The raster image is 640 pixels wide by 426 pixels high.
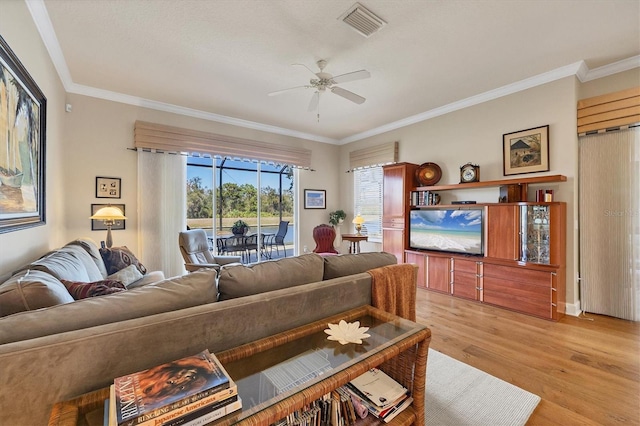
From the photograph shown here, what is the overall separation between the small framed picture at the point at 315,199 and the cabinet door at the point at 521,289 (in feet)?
11.2

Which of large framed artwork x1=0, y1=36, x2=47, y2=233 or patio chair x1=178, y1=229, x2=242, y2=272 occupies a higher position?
large framed artwork x1=0, y1=36, x2=47, y2=233

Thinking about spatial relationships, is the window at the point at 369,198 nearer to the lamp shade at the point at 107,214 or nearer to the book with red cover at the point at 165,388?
the lamp shade at the point at 107,214

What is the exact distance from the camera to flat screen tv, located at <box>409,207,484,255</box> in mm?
3680

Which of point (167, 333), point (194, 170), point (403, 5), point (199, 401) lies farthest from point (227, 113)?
point (199, 401)

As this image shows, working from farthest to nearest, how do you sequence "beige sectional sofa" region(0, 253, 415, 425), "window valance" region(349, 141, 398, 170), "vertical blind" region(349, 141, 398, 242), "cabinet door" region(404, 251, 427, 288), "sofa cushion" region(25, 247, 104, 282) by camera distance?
1. "vertical blind" region(349, 141, 398, 242)
2. "window valance" region(349, 141, 398, 170)
3. "cabinet door" region(404, 251, 427, 288)
4. "sofa cushion" region(25, 247, 104, 282)
5. "beige sectional sofa" region(0, 253, 415, 425)

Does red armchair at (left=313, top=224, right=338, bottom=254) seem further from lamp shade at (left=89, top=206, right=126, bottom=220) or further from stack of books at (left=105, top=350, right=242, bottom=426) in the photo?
stack of books at (left=105, top=350, right=242, bottom=426)

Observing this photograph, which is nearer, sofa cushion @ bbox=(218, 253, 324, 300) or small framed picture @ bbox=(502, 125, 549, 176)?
sofa cushion @ bbox=(218, 253, 324, 300)

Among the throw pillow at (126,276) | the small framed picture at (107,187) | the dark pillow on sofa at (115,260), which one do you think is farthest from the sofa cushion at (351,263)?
the small framed picture at (107,187)

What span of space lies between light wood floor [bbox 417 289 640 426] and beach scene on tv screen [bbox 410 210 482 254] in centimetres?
86

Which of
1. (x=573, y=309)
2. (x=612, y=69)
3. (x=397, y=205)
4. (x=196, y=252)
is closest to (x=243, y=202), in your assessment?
(x=196, y=252)

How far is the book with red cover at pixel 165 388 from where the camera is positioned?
0.74m

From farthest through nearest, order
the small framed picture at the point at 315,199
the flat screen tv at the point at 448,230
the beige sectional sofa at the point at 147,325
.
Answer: the small framed picture at the point at 315,199 → the flat screen tv at the point at 448,230 → the beige sectional sofa at the point at 147,325

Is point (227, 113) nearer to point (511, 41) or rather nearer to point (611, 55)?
point (511, 41)

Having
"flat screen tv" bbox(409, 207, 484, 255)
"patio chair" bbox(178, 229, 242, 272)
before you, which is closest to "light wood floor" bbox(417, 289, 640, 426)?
"flat screen tv" bbox(409, 207, 484, 255)
